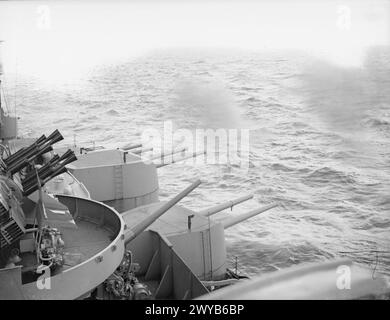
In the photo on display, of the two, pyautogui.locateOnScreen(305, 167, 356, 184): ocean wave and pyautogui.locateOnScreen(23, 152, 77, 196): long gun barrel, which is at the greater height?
pyautogui.locateOnScreen(23, 152, 77, 196): long gun barrel

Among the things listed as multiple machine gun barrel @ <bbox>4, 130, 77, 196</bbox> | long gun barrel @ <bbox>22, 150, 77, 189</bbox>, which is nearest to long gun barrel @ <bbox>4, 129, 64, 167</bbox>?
multiple machine gun barrel @ <bbox>4, 130, 77, 196</bbox>

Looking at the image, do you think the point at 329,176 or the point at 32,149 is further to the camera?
the point at 329,176

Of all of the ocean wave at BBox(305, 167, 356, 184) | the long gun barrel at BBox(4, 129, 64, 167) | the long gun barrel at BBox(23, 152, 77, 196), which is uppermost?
the long gun barrel at BBox(4, 129, 64, 167)

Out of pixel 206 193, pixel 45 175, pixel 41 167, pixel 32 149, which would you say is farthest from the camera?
pixel 206 193

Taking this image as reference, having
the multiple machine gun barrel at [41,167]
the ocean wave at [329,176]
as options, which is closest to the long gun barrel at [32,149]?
the multiple machine gun barrel at [41,167]

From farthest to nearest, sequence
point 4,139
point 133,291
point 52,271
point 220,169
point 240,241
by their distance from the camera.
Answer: point 220,169 < point 240,241 < point 4,139 < point 133,291 < point 52,271

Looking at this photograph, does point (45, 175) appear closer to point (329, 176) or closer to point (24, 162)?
point (24, 162)

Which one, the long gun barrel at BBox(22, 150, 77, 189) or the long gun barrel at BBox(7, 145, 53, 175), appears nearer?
the long gun barrel at BBox(22, 150, 77, 189)

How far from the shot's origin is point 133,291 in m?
7.80

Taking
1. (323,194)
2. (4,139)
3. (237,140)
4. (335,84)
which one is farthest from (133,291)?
(237,140)

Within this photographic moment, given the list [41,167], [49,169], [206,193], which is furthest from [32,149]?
[206,193]

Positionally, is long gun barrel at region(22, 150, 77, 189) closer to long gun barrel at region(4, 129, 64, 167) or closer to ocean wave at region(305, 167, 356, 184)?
long gun barrel at region(4, 129, 64, 167)

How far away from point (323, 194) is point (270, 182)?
2.52 metres

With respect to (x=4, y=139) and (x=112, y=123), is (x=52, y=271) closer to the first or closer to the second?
(x=4, y=139)
